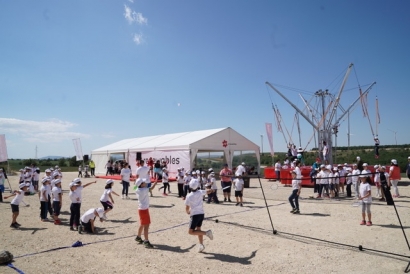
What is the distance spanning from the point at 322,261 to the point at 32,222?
9797 millimetres

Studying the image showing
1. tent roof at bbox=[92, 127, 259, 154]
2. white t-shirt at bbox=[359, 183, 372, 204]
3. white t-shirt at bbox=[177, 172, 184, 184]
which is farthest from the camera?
tent roof at bbox=[92, 127, 259, 154]

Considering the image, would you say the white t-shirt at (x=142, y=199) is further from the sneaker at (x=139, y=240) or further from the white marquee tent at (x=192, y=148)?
the white marquee tent at (x=192, y=148)

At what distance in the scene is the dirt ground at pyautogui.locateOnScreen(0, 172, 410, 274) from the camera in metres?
5.91

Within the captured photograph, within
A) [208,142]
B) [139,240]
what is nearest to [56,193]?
[139,240]

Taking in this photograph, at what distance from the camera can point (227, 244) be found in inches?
292

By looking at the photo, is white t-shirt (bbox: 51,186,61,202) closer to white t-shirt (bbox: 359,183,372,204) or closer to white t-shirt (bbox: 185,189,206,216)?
white t-shirt (bbox: 185,189,206,216)

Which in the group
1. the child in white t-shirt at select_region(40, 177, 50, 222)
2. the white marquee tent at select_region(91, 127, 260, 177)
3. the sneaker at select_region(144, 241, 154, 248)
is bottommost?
the sneaker at select_region(144, 241, 154, 248)

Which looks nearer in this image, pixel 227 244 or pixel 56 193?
pixel 227 244

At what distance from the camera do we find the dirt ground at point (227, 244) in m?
5.91

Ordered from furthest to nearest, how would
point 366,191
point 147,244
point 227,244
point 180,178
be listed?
point 180,178 → point 366,191 → point 227,244 → point 147,244

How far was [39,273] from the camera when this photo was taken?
574 centimetres

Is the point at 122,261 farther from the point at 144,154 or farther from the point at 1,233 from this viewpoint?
the point at 144,154

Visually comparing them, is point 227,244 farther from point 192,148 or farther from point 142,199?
point 192,148

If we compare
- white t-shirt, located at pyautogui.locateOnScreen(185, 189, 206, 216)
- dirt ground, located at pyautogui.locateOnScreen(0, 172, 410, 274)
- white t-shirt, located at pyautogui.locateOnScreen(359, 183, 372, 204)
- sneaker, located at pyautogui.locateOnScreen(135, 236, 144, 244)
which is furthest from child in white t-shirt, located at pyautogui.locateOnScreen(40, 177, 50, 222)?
white t-shirt, located at pyautogui.locateOnScreen(359, 183, 372, 204)
